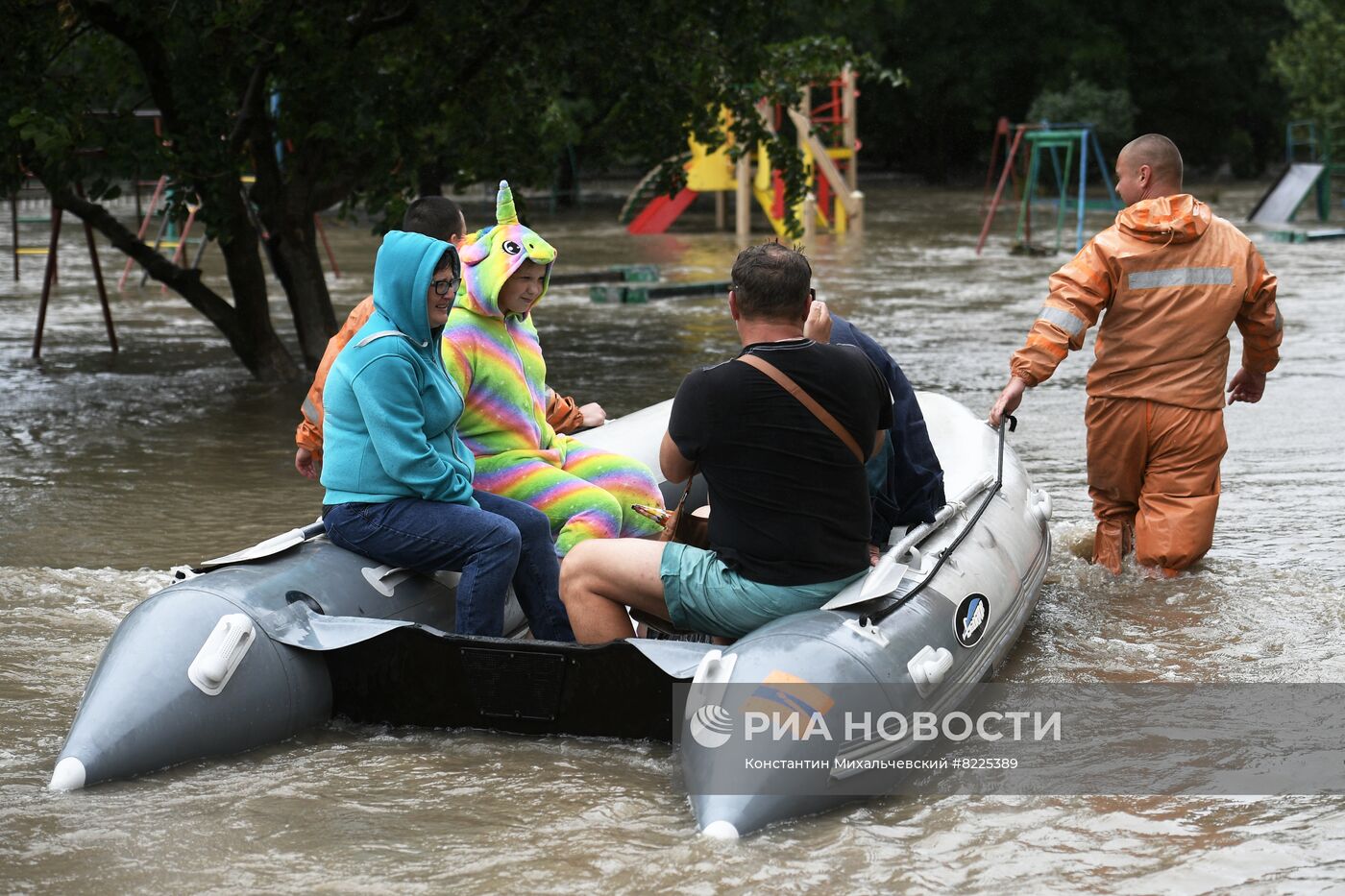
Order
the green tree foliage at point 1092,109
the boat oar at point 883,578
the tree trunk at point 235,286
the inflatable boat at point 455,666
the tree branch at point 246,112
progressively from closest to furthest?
the inflatable boat at point 455,666
the boat oar at point 883,578
the tree branch at point 246,112
the tree trunk at point 235,286
the green tree foliage at point 1092,109

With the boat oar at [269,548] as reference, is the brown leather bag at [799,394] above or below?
above

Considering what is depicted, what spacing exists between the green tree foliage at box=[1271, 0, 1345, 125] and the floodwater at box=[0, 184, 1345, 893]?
48.0 feet

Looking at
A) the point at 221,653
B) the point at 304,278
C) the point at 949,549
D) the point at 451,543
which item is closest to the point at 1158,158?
the point at 949,549

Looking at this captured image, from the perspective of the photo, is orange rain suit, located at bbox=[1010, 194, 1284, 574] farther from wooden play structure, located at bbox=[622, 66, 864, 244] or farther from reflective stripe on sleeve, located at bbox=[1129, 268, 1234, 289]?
wooden play structure, located at bbox=[622, 66, 864, 244]

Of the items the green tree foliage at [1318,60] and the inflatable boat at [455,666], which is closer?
the inflatable boat at [455,666]

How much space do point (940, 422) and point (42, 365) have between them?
25.5 feet

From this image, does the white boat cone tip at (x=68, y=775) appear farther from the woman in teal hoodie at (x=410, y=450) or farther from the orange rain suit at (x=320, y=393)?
the orange rain suit at (x=320, y=393)

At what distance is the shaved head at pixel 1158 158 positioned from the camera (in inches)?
235

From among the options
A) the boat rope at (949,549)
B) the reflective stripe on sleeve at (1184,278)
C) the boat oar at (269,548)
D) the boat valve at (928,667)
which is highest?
the reflective stripe on sleeve at (1184,278)

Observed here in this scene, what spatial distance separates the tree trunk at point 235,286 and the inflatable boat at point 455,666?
5.94 meters

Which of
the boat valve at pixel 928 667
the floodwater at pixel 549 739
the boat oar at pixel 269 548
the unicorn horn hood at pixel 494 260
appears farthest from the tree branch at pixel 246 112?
the boat valve at pixel 928 667

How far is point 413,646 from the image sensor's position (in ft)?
14.4

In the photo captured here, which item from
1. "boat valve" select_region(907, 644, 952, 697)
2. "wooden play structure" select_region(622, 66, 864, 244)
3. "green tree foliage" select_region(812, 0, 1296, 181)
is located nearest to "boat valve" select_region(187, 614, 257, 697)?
"boat valve" select_region(907, 644, 952, 697)

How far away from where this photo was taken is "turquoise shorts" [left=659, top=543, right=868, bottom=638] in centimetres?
421
